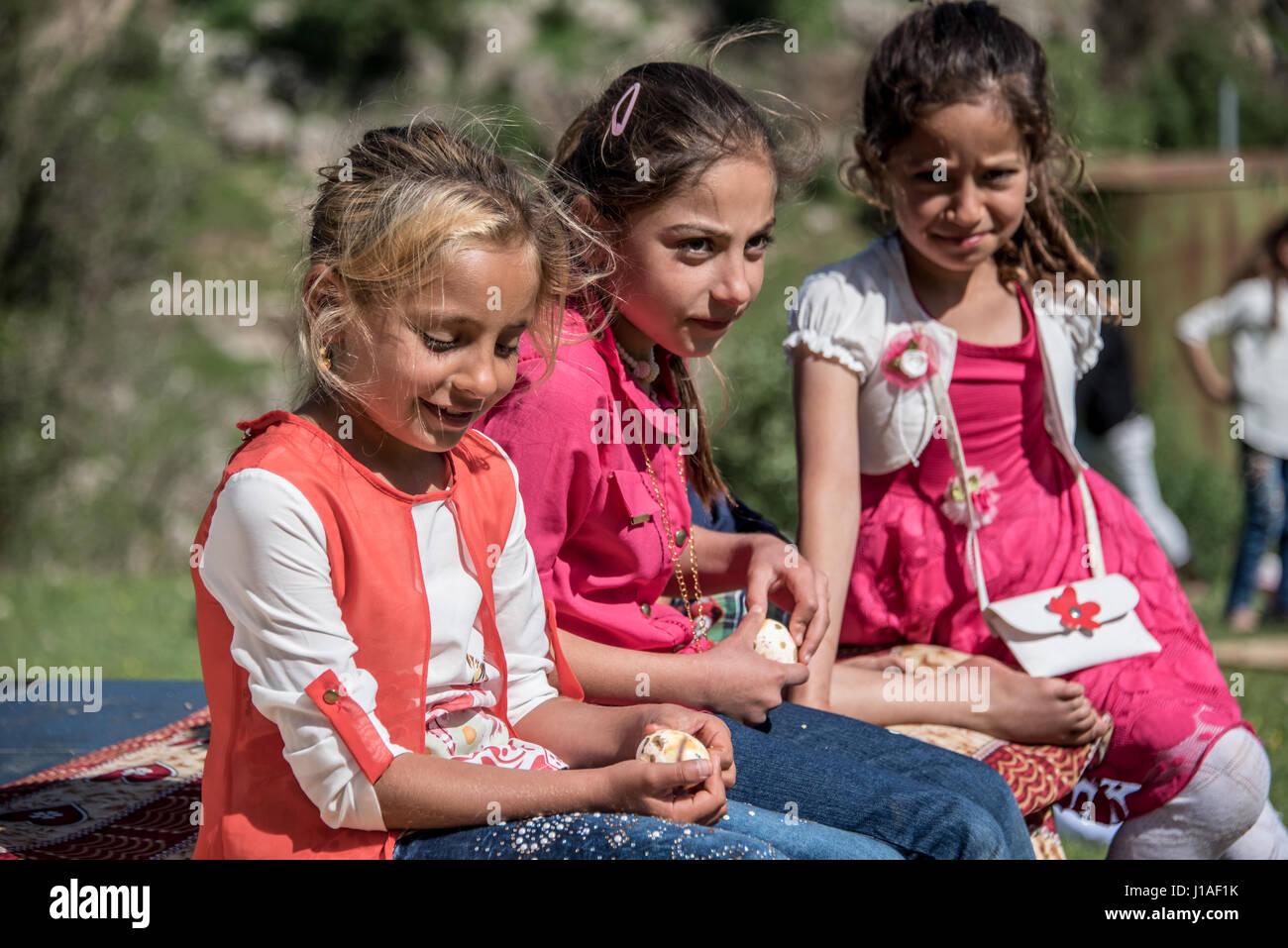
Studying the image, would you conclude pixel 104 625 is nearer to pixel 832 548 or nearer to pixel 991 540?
pixel 832 548

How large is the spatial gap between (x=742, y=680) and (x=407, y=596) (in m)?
0.68

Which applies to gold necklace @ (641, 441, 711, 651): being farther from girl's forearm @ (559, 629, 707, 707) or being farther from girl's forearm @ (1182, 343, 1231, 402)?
girl's forearm @ (1182, 343, 1231, 402)

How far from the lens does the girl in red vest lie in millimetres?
1927

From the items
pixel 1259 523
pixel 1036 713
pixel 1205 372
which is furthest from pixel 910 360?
pixel 1205 372

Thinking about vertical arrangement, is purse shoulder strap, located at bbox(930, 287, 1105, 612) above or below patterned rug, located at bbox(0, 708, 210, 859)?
above

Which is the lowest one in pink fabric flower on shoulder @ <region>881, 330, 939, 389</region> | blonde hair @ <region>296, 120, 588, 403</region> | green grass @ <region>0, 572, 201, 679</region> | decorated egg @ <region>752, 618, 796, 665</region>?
green grass @ <region>0, 572, 201, 679</region>

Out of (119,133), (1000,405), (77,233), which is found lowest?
(1000,405)

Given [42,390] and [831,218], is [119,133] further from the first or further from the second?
Result: [831,218]

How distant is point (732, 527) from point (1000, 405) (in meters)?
0.67

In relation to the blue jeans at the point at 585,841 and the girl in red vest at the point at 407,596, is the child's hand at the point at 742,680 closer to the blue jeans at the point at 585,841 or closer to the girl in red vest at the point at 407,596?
the girl in red vest at the point at 407,596

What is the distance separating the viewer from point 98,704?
3.62m

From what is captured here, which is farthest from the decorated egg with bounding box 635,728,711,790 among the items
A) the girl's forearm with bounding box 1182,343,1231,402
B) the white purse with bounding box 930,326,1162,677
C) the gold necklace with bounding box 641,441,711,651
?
the girl's forearm with bounding box 1182,343,1231,402

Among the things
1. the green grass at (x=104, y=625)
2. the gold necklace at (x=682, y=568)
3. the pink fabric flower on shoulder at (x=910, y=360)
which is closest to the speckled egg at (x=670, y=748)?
the gold necklace at (x=682, y=568)

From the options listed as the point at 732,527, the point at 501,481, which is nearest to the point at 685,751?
the point at 501,481
